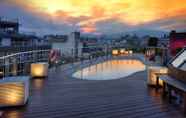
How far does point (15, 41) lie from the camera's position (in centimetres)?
3161

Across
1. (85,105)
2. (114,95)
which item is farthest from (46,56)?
(85,105)

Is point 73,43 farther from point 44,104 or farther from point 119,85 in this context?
point 44,104

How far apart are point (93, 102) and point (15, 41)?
29.0 m

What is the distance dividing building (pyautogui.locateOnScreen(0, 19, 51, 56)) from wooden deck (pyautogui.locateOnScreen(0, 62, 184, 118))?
1793 centimetres

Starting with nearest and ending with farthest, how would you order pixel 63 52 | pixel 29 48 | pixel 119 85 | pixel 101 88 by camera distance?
1. pixel 101 88
2. pixel 119 85
3. pixel 63 52
4. pixel 29 48

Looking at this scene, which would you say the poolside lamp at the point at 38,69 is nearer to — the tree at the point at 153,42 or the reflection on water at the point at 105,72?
the reflection on water at the point at 105,72

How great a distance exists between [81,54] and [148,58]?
308 cm

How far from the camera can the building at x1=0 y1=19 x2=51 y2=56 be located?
24194 mm

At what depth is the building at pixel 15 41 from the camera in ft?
79.4

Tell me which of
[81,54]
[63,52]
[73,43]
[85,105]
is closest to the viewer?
[85,105]

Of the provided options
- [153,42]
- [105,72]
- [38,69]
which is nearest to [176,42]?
[105,72]

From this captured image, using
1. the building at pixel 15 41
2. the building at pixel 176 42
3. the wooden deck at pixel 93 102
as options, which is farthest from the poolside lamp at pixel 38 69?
the building at pixel 15 41

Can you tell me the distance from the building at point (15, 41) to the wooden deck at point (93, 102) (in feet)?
58.8

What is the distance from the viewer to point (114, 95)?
497 centimetres
